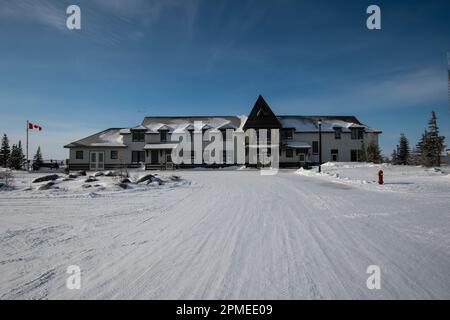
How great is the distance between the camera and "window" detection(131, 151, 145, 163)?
40031 mm

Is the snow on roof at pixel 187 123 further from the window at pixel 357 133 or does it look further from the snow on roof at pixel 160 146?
the window at pixel 357 133

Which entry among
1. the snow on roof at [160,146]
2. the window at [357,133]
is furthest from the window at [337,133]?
the snow on roof at [160,146]

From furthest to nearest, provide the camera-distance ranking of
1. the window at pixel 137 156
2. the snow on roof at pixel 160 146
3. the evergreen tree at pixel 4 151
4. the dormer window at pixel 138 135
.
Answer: the evergreen tree at pixel 4 151, the dormer window at pixel 138 135, the window at pixel 137 156, the snow on roof at pixel 160 146

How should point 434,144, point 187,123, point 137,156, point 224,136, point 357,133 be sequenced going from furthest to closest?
1. point 187,123
2. point 357,133
3. point 224,136
4. point 137,156
5. point 434,144

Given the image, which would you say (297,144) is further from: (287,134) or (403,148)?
(403,148)

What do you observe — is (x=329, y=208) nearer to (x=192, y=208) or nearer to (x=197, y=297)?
(x=192, y=208)

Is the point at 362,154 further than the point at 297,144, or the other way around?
the point at 362,154

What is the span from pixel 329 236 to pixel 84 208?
691 centimetres

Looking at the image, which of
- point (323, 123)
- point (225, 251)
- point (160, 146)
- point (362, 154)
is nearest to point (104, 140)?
point (160, 146)

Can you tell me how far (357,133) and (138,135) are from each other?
37569 mm

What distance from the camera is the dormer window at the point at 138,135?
40625 millimetres

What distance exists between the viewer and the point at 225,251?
394 centimetres
